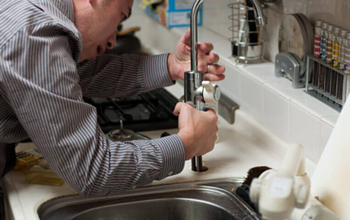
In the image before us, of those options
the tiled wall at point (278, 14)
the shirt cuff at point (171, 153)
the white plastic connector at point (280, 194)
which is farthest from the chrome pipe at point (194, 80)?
the white plastic connector at point (280, 194)

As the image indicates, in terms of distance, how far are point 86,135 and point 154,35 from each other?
1.39 meters

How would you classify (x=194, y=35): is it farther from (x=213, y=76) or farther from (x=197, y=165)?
(x=197, y=165)

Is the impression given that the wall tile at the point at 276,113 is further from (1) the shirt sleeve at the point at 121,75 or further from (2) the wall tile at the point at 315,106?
(1) the shirt sleeve at the point at 121,75

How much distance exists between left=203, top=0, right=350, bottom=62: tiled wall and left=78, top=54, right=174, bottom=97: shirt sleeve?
35cm

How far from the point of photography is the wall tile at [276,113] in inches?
52.5

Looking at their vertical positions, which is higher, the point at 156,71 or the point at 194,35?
the point at 194,35

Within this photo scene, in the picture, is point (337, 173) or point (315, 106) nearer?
point (337, 173)

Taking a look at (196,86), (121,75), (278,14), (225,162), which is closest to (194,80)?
→ (196,86)

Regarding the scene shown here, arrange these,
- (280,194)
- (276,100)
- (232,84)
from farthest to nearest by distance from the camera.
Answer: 1. (232,84)
2. (276,100)
3. (280,194)

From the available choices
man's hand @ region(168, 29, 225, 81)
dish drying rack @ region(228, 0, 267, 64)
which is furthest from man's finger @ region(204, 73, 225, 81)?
dish drying rack @ region(228, 0, 267, 64)

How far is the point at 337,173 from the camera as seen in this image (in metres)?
0.96

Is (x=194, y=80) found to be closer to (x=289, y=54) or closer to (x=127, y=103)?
(x=289, y=54)

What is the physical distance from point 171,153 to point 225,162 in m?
0.26

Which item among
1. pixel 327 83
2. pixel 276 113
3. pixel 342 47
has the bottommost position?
pixel 276 113
